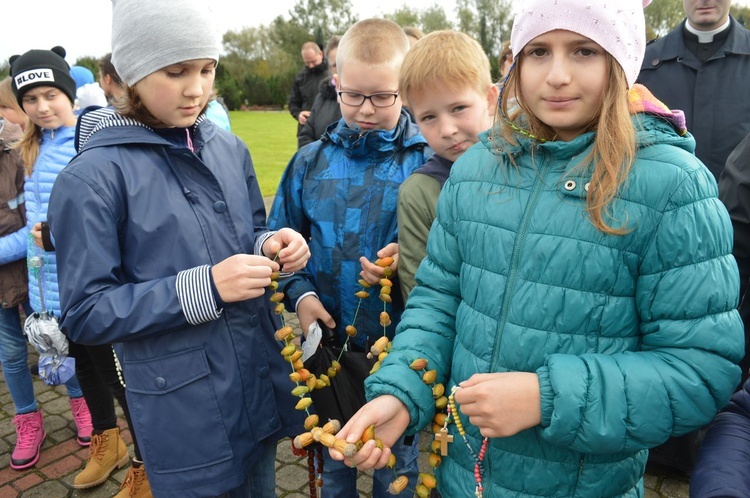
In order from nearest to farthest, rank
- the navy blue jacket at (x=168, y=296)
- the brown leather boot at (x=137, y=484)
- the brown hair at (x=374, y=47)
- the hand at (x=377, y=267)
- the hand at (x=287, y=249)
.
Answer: the navy blue jacket at (x=168, y=296) < the hand at (x=287, y=249) < the hand at (x=377, y=267) < the brown hair at (x=374, y=47) < the brown leather boot at (x=137, y=484)

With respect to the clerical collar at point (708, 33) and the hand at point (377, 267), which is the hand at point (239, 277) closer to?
the hand at point (377, 267)

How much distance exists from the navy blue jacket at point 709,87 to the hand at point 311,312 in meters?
2.93

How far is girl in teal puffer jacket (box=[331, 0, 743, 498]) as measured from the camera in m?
1.38

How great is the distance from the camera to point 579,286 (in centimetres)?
148

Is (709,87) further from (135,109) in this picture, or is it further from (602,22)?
(135,109)

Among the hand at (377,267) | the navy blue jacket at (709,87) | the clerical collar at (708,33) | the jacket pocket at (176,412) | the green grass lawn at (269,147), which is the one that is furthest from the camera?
the green grass lawn at (269,147)

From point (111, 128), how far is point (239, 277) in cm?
70

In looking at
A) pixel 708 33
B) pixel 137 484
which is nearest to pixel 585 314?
pixel 137 484

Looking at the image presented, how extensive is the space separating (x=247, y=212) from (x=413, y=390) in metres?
1.08

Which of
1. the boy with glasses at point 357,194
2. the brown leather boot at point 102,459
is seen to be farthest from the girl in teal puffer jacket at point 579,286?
the brown leather boot at point 102,459

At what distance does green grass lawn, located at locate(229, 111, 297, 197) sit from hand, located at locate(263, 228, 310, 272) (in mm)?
7658

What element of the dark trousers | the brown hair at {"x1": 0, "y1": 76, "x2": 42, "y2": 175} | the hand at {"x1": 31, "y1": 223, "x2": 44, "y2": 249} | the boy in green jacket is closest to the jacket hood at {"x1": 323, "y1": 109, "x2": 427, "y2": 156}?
the boy in green jacket

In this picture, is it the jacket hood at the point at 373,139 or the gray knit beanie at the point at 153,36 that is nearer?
the gray knit beanie at the point at 153,36

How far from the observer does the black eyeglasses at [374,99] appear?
252 centimetres
